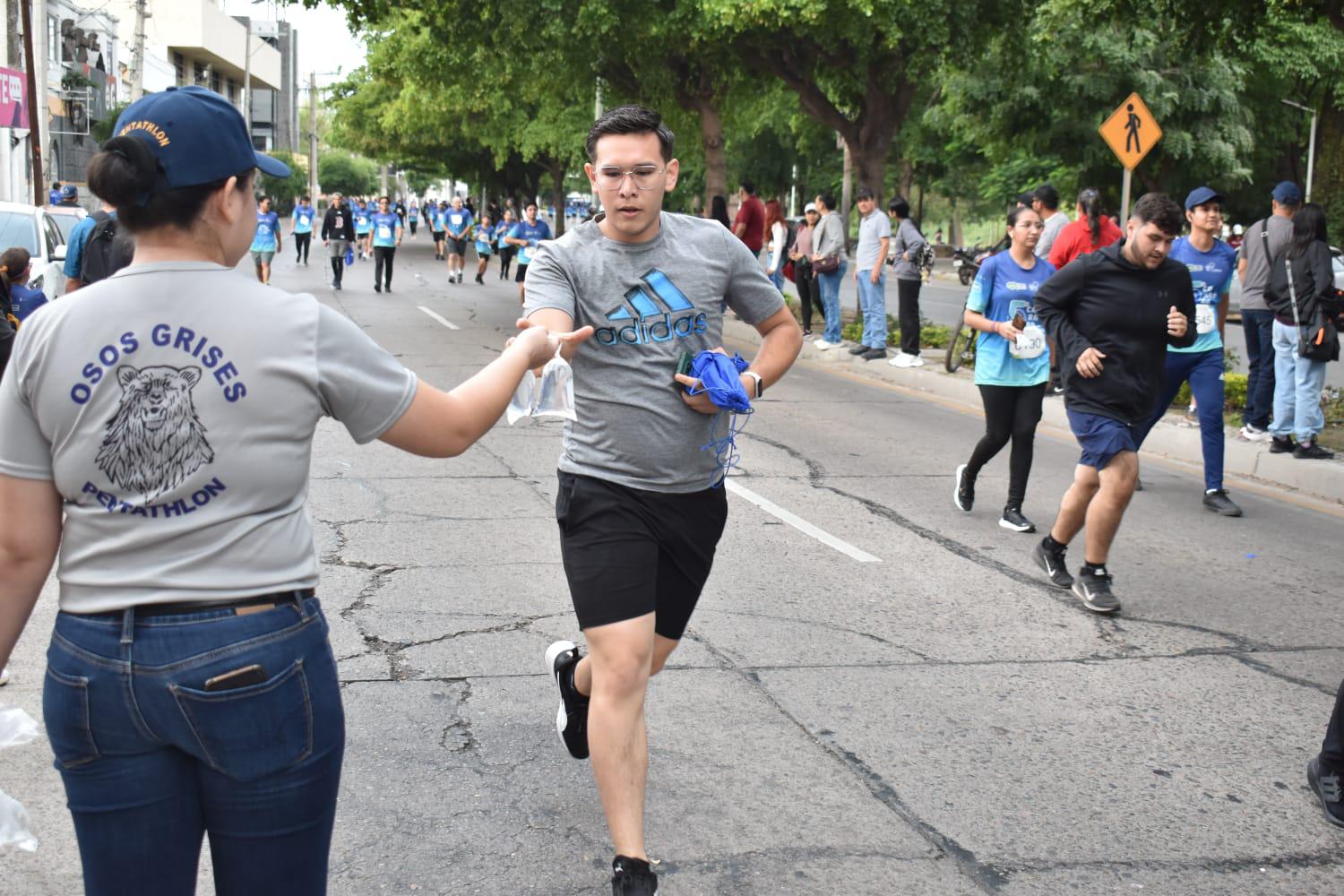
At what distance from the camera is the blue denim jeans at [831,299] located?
1722 centimetres

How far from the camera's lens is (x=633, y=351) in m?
3.76

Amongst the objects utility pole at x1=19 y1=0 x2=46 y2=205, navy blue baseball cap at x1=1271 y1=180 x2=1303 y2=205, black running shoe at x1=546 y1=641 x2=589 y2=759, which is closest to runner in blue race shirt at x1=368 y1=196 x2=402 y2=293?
utility pole at x1=19 y1=0 x2=46 y2=205

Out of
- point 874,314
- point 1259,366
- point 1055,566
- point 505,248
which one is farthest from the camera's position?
point 505,248

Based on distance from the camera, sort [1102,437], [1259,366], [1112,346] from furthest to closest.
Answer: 1. [1259,366]
2. [1112,346]
3. [1102,437]

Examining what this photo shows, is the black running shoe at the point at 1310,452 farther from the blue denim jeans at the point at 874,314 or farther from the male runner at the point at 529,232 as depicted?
the male runner at the point at 529,232

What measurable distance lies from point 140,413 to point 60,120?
176 ft

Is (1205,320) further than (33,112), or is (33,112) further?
(33,112)

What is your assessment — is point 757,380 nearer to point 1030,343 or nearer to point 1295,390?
point 1030,343

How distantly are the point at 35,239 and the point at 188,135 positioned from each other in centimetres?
1500

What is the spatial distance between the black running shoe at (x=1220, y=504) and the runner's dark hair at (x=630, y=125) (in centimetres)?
648

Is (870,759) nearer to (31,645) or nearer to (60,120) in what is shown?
(31,645)

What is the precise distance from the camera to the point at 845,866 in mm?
3863

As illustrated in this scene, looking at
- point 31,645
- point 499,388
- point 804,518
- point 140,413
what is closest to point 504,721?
point 31,645

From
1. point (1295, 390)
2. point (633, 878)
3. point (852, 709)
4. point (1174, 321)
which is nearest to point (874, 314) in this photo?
point (1295, 390)
